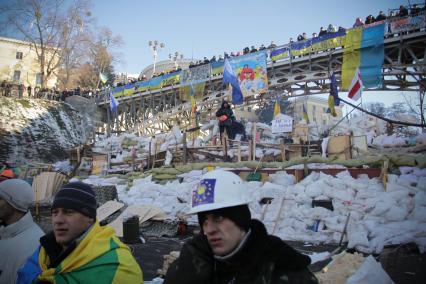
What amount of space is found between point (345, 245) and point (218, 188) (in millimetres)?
4848

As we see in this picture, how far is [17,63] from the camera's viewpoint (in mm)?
47156

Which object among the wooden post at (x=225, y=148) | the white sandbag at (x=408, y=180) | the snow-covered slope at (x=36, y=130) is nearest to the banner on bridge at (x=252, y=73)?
the wooden post at (x=225, y=148)

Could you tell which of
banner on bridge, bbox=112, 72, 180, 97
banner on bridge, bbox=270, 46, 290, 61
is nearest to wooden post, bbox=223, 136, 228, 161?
banner on bridge, bbox=270, 46, 290, 61

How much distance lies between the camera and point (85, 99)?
31.4 meters

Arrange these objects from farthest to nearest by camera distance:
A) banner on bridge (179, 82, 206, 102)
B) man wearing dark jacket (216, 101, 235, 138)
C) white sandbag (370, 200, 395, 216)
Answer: banner on bridge (179, 82, 206, 102) < man wearing dark jacket (216, 101, 235, 138) < white sandbag (370, 200, 395, 216)

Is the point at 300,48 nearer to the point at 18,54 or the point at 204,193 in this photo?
the point at 204,193

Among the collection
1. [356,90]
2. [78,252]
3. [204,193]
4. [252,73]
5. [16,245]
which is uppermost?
[252,73]

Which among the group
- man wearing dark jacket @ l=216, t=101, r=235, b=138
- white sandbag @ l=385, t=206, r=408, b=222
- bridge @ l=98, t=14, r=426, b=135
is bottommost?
white sandbag @ l=385, t=206, r=408, b=222

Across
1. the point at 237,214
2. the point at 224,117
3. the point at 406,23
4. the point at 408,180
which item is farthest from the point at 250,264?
the point at 406,23

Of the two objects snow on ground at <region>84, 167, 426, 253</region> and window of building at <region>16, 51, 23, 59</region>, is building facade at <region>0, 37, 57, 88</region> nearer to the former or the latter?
window of building at <region>16, 51, 23, 59</region>

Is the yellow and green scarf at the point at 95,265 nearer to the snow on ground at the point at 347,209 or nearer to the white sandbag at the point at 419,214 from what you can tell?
the snow on ground at the point at 347,209

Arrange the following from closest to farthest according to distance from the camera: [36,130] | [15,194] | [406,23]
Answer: [15,194]
[406,23]
[36,130]

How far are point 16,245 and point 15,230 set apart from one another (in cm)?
17

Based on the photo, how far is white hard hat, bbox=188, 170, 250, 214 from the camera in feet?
5.56
